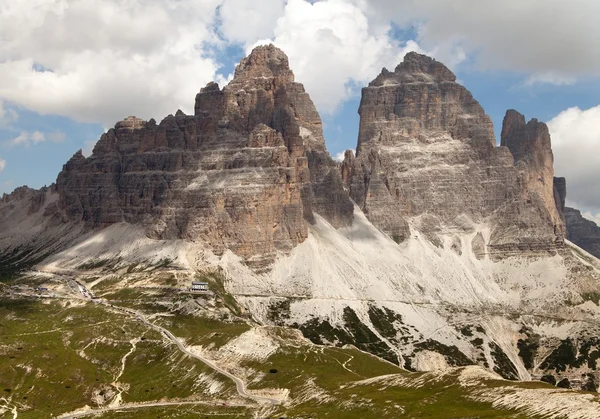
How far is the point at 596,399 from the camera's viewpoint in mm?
133000

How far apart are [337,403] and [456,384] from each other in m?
28.3

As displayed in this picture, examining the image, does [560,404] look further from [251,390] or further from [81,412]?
[81,412]

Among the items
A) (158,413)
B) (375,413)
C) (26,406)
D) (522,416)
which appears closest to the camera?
(522,416)

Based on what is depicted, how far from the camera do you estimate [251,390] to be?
19588 cm

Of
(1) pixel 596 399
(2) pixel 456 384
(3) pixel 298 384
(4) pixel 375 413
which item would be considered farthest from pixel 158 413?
(1) pixel 596 399

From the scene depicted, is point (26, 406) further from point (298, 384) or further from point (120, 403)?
point (298, 384)

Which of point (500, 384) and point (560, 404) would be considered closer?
point (560, 404)

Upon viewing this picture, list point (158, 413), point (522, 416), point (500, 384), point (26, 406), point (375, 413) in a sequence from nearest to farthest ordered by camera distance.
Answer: point (522, 416) < point (375, 413) < point (500, 384) < point (158, 413) < point (26, 406)

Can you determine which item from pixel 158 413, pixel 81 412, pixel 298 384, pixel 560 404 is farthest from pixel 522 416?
pixel 81 412

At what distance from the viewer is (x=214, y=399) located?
191 metres

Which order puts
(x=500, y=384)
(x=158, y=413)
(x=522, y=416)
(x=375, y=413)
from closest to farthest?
(x=522, y=416) < (x=375, y=413) < (x=500, y=384) < (x=158, y=413)

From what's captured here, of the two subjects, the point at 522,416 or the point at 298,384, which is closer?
the point at 522,416

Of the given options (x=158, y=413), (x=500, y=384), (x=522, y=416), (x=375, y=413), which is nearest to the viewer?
(x=522, y=416)

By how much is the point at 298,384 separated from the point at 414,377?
34285mm
